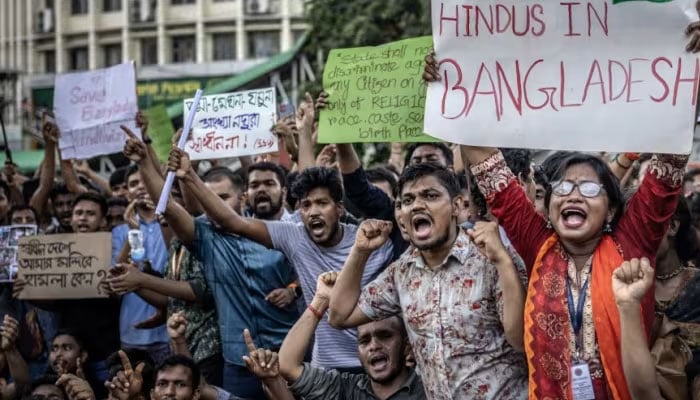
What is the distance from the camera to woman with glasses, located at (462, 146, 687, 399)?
4285 millimetres

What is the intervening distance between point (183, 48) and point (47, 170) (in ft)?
132

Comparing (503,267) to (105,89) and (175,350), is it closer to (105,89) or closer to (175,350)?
(175,350)

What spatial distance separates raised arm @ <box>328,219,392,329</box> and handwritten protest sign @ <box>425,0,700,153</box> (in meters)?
0.53

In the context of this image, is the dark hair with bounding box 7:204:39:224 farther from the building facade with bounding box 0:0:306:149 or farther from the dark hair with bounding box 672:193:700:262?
the building facade with bounding box 0:0:306:149

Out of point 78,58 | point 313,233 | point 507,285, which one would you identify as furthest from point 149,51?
point 507,285

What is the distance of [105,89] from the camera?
8828 mm

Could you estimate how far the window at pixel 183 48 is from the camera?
48312 millimetres

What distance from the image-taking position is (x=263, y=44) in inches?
1854

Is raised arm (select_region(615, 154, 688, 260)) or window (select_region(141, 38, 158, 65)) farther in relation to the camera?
window (select_region(141, 38, 158, 65))

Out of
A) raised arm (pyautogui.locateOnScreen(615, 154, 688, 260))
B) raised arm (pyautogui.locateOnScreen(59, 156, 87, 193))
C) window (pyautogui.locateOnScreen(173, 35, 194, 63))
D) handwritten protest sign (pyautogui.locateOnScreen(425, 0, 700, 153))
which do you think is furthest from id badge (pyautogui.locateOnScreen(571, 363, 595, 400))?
window (pyautogui.locateOnScreen(173, 35, 194, 63))

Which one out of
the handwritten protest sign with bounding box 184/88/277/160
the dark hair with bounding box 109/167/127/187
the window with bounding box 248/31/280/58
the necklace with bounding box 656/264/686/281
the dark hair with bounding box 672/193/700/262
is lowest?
the necklace with bounding box 656/264/686/281

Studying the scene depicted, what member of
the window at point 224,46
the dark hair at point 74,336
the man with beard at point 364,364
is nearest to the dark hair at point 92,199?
the dark hair at point 74,336

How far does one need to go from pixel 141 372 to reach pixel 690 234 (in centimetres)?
294

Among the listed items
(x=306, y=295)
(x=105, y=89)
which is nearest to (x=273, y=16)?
(x=105, y=89)
